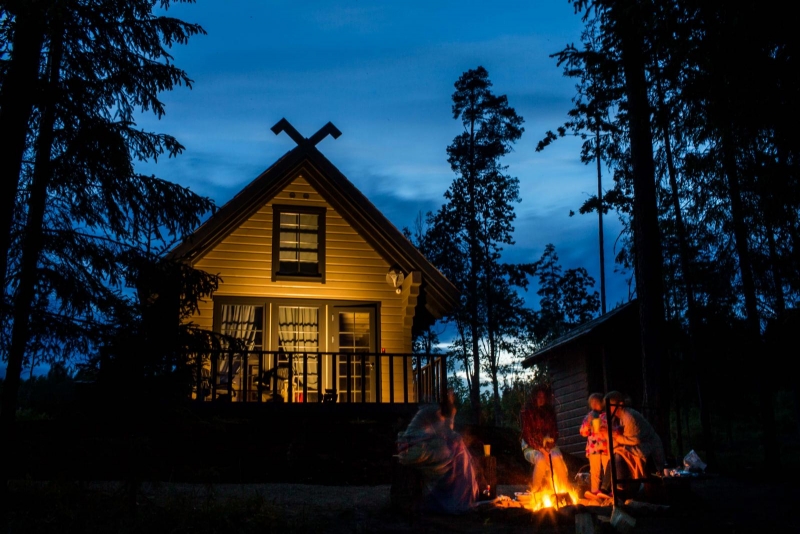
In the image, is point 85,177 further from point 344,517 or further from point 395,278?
point 395,278

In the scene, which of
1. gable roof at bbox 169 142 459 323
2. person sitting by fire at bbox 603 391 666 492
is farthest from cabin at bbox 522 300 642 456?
person sitting by fire at bbox 603 391 666 492

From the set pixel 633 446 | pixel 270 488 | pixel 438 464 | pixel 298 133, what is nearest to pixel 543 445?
pixel 633 446

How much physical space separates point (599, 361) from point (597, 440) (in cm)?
922

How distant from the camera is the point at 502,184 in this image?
36.9 metres

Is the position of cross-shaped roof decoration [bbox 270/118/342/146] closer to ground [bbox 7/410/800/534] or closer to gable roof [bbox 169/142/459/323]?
gable roof [bbox 169/142/459/323]

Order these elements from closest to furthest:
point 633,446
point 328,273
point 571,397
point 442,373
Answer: point 633,446, point 442,373, point 328,273, point 571,397

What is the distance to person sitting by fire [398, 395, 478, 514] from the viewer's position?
900 centimetres

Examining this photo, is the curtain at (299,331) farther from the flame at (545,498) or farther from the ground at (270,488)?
the flame at (545,498)

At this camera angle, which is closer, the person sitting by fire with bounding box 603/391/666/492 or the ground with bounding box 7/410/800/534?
the ground with bounding box 7/410/800/534

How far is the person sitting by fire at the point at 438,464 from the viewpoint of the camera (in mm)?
9000

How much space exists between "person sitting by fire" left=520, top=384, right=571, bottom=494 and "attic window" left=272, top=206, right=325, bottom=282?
833 cm

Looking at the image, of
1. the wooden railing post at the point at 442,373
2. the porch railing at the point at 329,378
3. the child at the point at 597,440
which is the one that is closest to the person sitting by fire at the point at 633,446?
the child at the point at 597,440

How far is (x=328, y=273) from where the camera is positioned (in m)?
17.5

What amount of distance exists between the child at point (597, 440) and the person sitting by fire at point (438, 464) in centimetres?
183
